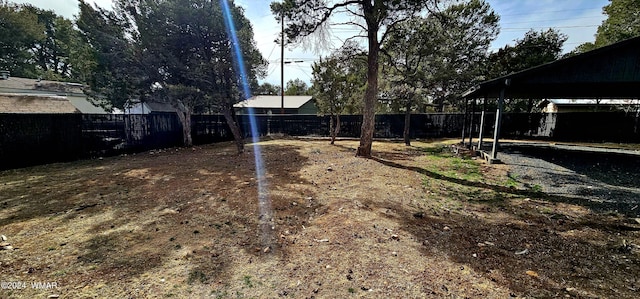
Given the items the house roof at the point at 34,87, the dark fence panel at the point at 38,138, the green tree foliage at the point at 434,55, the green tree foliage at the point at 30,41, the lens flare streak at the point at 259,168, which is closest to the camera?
the lens flare streak at the point at 259,168

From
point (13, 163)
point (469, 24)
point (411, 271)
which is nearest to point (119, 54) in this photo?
point (13, 163)

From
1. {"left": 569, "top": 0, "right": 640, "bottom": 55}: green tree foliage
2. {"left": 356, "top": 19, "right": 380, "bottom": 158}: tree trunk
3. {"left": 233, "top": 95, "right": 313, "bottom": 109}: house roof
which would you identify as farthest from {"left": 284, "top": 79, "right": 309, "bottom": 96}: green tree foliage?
{"left": 356, "top": 19, "right": 380, "bottom": 158}: tree trunk

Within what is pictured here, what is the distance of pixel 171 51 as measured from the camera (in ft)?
29.8

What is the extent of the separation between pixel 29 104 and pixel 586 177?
18109 millimetres

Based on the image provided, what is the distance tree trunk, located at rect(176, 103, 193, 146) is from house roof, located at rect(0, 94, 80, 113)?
4.42m

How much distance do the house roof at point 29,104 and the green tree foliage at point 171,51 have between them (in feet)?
7.22

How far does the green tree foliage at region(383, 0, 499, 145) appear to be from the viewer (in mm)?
11680

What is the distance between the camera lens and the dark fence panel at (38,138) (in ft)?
22.7

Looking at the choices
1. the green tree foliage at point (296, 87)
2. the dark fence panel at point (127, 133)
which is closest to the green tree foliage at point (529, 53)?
the dark fence panel at point (127, 133)

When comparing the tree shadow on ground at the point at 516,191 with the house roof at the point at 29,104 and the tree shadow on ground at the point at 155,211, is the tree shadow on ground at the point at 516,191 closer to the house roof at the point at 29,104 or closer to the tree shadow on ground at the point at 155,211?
the tree shadow on ground at the point at 155,211

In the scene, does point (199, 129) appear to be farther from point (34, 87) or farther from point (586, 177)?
point (586, 177)

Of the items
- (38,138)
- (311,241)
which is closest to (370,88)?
(311,241)

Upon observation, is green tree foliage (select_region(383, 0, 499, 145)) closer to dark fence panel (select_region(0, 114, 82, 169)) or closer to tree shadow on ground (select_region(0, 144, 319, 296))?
tree shadow on ground (select_region(0, 144, 319, 296))

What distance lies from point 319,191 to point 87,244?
3.33 metres
